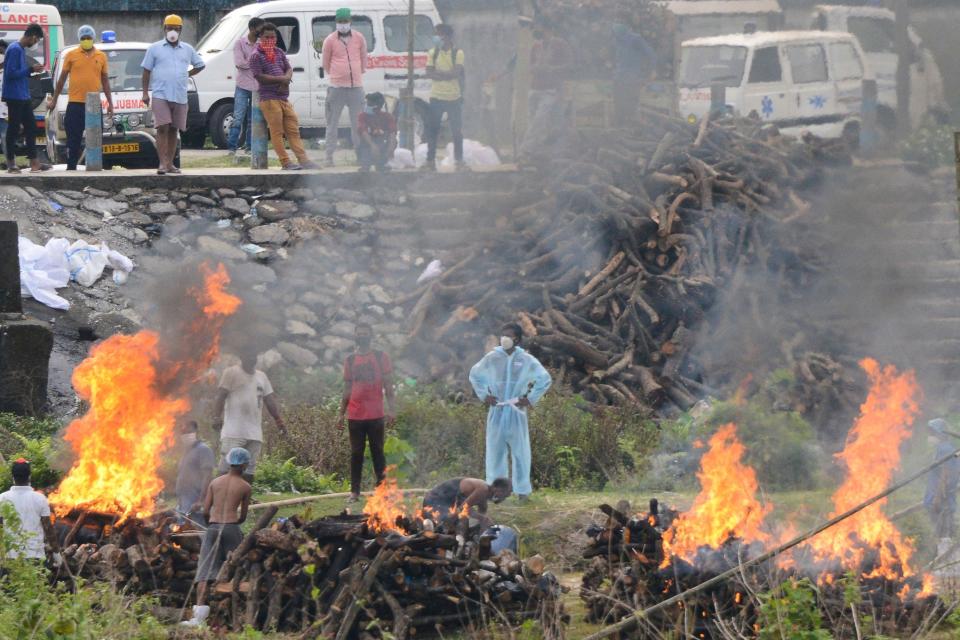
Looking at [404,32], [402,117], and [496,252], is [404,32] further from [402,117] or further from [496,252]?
[496,252]

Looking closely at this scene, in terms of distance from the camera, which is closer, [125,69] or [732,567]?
[732,567]

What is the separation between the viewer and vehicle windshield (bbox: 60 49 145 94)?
22734 millimetres

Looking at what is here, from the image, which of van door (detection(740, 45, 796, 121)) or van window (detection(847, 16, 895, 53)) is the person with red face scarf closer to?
van door (detection(740, 45, 796, 121))

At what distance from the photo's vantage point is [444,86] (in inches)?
781

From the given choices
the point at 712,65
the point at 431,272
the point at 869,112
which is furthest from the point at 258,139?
the point at 869,112

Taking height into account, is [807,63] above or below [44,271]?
above

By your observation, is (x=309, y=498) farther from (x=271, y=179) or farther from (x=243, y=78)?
(x=243, y=78)

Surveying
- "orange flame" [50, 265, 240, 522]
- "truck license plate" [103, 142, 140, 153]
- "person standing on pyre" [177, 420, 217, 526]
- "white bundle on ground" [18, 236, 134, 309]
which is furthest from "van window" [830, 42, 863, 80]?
"person standing on pyre" [177, 420, 217, 526]

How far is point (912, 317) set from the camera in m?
18.5

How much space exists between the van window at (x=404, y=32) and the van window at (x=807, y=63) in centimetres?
516

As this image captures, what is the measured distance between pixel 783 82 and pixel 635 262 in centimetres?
519

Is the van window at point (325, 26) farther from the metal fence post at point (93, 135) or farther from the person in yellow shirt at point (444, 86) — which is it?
the metal fence post at point (93, 135)

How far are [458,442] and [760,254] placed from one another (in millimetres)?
5210

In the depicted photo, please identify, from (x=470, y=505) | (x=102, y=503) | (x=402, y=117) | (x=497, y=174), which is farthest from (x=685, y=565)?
(x=402, y=117)
